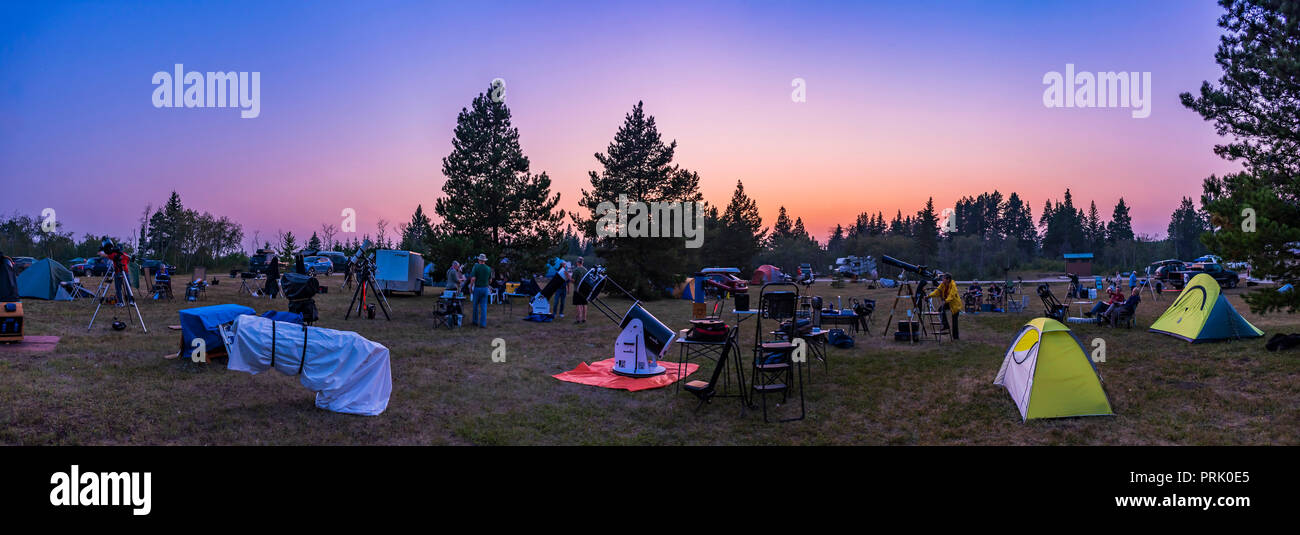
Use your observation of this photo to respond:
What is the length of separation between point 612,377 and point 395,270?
19968 millimetres

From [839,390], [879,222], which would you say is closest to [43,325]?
[839,390]

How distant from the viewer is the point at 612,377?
10016mm

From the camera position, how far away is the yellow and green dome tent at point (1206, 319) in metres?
12.0

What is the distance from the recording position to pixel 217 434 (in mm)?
6285

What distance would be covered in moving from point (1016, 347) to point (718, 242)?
41.0 metres

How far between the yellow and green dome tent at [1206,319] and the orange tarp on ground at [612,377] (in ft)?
33.5

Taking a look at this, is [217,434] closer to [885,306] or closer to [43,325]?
[43,325]

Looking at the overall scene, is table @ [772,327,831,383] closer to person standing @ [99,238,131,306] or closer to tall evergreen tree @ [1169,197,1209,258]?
person standing @ [99,238,131,306]

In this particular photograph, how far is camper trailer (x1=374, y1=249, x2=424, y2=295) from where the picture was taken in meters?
26.8

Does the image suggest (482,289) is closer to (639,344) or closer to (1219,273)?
(639,344)

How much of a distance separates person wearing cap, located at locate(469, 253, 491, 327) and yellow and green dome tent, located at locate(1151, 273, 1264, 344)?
15.5 m

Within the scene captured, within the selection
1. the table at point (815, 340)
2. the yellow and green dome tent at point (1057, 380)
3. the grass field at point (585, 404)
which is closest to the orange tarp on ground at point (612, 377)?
the grass field at point (585, 404)

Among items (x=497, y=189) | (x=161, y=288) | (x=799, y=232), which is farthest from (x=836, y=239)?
(x=161, y=288)
